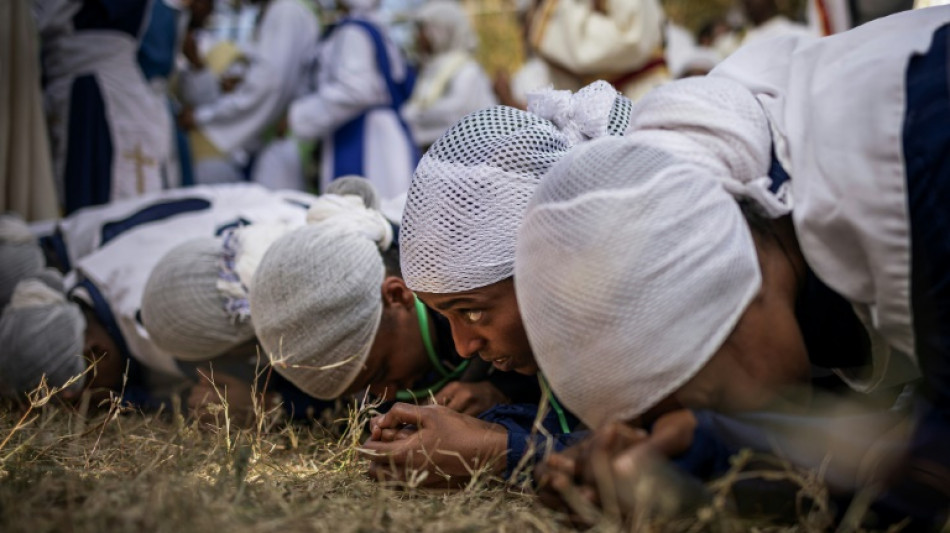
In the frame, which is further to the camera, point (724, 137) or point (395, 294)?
point (395, 294)

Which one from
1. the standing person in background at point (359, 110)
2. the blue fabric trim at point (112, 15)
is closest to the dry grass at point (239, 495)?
the blue fabric trim at point (112, 15)

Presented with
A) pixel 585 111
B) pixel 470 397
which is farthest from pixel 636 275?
pixel 470 397

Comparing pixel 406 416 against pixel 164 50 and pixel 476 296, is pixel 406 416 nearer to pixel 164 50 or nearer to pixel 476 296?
pixel 476 296

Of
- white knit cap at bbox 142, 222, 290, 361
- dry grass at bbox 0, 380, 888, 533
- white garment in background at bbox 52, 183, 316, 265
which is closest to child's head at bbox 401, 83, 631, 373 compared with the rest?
dry grass at bbox 0, 380, 888, 533

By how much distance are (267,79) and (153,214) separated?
2.24 metres

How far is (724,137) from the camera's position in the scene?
1.59 meters

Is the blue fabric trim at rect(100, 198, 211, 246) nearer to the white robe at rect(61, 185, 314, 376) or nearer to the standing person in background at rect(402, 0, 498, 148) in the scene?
the white robe at rect(61, 185, 314, 376)

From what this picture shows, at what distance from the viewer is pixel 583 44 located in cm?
454

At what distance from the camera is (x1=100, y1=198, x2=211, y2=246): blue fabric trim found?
3.96 metres

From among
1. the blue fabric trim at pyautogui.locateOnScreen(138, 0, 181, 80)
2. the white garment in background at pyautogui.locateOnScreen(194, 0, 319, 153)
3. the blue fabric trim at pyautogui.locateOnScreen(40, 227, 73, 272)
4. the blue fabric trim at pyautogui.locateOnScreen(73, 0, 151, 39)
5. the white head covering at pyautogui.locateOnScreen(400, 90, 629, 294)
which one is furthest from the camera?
the white garment in background at pyautogui.locateOnScreen(194, 0, 319, 153)

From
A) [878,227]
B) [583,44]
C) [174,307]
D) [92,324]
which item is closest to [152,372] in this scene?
[92,324]

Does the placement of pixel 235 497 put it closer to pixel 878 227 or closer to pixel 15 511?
pixel 15 511

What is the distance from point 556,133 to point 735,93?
0.51m

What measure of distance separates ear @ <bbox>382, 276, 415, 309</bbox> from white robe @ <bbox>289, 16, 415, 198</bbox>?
10.3 ft
